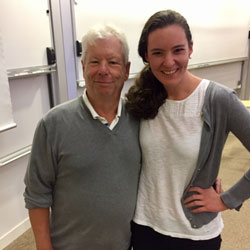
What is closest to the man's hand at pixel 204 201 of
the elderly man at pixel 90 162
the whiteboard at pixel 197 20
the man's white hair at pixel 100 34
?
the elderly man at pixel 90 162

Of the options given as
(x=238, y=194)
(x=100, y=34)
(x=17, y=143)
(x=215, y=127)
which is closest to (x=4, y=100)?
(x=17, y=143)

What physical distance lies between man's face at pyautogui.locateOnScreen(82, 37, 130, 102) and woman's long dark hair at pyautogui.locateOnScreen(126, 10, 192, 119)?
4.6 inches

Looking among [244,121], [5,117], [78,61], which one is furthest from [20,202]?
[244,121]

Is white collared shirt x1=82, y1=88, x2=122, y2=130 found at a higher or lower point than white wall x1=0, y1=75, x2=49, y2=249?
higher

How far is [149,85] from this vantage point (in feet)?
3.82

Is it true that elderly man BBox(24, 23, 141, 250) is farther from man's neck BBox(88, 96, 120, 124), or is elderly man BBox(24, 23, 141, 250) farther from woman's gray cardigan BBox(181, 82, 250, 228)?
woman's gray cardigan BBox(181, 82, 250, 228)

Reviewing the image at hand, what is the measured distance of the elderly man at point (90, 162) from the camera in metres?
0.99

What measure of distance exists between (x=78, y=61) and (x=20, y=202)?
1.24 m

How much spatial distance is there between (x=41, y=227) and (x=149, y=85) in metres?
0.71

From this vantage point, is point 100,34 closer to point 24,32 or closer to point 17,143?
point 24,32

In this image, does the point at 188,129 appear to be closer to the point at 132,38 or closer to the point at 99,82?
the point at 99,82

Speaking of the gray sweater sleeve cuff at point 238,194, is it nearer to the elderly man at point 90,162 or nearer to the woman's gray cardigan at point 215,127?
the woman's gray cardigan at point 215,127

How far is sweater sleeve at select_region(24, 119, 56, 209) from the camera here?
988 mm

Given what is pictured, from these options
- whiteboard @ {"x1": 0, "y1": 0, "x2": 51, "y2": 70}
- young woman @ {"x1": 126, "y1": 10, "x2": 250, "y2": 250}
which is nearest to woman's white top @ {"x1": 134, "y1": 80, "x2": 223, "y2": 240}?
young woman @ {"x1": 126, "y1": 10, "x2": 250, "y2": 250}
